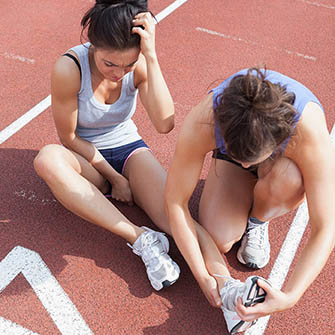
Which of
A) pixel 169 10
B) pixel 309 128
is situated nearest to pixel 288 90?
pixel 309 128

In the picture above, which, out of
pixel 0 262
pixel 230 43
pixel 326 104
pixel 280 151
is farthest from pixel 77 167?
pixel 230 43

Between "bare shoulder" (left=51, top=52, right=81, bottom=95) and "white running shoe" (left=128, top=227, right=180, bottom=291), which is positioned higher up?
"bare shoulder" (left=51, top=52, right=81, bottom=95)

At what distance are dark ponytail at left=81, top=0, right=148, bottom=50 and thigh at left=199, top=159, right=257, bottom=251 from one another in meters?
0.95

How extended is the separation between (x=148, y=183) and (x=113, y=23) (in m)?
1.09

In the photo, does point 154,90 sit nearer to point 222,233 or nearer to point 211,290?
point 222,233

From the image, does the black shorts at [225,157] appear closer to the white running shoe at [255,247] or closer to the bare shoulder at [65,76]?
the white running shoe at [255,247]

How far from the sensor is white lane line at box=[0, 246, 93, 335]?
2477 mm

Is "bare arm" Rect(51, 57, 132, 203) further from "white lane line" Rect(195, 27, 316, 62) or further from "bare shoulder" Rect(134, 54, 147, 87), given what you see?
"white lane line" Rect(195, 27, 316, 62)

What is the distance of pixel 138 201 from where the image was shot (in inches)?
124

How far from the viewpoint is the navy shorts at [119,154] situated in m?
3.12

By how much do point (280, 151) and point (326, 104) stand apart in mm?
2627

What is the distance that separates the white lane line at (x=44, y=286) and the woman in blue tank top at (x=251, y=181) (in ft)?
2.34

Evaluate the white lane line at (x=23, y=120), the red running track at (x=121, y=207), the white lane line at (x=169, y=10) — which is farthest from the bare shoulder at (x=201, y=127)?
the white lane line at (x=169, y=10)

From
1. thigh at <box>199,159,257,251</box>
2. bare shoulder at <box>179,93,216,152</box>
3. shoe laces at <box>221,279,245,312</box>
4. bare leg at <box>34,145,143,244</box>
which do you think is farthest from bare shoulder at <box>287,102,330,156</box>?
bare leg at <box>34,145,143,244</box>
